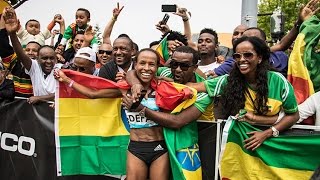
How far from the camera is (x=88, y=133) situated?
547cm

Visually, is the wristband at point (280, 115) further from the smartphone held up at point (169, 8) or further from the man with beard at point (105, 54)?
the smartphone held up at point (169, 8)

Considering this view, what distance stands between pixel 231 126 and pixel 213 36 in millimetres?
2267

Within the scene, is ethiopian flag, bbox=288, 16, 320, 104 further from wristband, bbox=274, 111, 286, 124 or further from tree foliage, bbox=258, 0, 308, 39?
tree foliage, bbox=258, 0, 308, 39

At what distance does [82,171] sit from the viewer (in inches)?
218

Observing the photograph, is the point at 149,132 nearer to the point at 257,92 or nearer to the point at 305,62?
the point at 257,92

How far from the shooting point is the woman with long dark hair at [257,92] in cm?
436

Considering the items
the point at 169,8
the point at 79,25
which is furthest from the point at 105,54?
the point at 79,25

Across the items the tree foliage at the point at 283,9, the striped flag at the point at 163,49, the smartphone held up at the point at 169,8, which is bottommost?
the striped flag at the point at 163,49

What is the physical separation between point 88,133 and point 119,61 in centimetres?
91

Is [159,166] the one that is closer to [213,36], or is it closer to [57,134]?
[57,134]

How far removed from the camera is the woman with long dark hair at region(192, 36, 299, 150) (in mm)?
4355

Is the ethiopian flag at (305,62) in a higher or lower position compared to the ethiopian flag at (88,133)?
higher

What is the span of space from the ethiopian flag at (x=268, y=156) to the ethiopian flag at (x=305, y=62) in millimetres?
745

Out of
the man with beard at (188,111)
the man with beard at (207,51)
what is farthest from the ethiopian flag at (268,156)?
the man with beard at (207,51)
